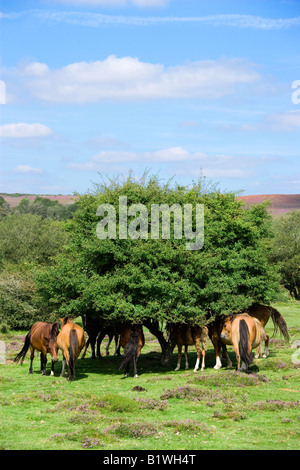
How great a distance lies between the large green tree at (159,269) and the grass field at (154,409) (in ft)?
9.53

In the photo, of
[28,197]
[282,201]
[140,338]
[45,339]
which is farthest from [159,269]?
[28,197]

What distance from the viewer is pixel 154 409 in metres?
15.8

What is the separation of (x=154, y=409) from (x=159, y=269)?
7.00 meters

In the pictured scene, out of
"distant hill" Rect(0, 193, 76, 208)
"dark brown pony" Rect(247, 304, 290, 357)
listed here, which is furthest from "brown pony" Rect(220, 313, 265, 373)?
"distant hill" Rect(0, 193, 76, 208)

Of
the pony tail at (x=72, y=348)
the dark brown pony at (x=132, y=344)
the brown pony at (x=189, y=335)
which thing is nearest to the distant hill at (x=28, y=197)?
the brown pony at (x=189, y=335)

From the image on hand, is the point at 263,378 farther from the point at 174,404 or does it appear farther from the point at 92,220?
the point at 92,220

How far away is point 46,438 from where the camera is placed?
41.1ft

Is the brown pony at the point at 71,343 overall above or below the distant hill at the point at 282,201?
below

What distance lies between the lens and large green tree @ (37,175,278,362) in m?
21.2

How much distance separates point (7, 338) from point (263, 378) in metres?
22.9

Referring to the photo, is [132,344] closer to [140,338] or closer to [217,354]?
[140,338]

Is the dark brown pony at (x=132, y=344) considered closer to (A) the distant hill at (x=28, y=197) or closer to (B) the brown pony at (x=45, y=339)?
(B) the brown pony at (x=45, y=339)

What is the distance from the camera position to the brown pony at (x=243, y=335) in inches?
811
